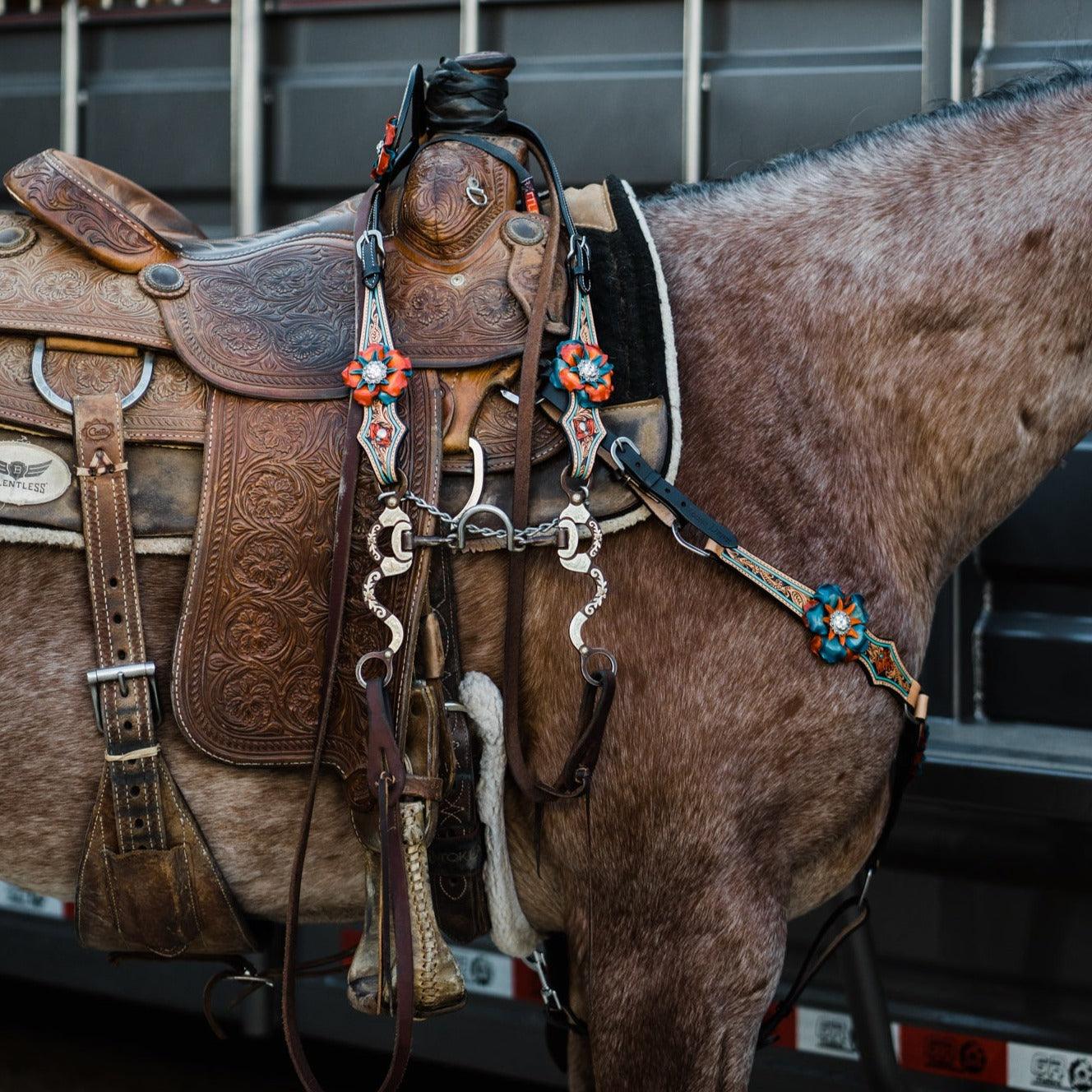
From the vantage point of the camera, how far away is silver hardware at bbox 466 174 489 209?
1.39 metres

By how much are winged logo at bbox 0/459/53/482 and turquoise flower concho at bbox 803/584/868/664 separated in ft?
2.94

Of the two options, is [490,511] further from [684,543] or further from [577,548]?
[684,543]

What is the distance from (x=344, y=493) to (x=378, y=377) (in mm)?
137

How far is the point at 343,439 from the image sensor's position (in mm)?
1336

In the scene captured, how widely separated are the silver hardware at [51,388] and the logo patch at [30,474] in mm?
58

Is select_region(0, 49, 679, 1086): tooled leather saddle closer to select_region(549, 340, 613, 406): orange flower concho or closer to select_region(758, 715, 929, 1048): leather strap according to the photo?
select_region(549, 340, 613, 406): orange flower concho

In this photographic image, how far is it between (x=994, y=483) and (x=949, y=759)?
64 centimetres

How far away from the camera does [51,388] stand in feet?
4.35

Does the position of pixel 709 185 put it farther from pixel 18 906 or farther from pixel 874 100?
pixel 18 906

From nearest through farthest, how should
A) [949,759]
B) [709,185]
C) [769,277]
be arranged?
1. [769,277]
2. [709,185]
3. [949,759]

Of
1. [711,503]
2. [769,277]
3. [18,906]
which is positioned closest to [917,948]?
[711,503]

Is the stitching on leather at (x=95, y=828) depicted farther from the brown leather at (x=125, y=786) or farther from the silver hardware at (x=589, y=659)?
the silver hardware at (x=589, y=659)

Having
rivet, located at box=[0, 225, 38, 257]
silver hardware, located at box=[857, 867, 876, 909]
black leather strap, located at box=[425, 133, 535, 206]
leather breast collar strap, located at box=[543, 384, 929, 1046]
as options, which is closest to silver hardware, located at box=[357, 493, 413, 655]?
leather breast collar strap, located at box=[543, 384, 929, 1046]

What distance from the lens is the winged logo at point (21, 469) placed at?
1312 millimetres
